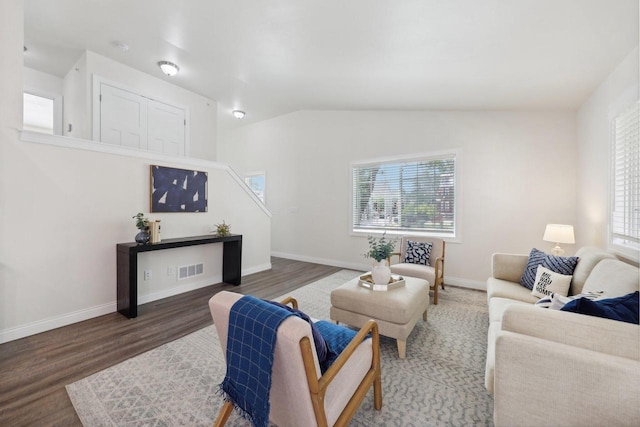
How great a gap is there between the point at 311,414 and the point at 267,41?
3.38 metres

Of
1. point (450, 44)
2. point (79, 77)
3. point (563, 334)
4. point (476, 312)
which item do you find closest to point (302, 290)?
point (476, 312)

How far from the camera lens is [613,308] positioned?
1.34 metres

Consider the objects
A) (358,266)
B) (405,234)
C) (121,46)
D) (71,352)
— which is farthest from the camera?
(358,266)

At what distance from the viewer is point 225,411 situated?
1.38m

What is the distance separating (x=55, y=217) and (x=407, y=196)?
492 centimetres

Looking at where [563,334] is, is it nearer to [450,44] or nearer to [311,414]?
[311,414]

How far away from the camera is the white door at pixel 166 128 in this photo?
4.62 metres

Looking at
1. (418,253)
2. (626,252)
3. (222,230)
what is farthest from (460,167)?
(222,230)

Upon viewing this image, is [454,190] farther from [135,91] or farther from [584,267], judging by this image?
[135,91]

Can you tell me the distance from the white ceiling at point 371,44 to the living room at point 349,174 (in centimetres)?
3

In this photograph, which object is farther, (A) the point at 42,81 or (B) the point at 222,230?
(A) the point at 42,81

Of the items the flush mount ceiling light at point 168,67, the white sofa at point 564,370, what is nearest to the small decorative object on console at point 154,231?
the flush mount ceiling light at point 168,67

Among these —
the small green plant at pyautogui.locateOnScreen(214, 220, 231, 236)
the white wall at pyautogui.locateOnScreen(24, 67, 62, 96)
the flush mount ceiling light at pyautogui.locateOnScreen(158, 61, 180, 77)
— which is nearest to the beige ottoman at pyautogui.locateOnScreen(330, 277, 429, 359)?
the small green plant at pyautogui.locateOnScreen(214, 220, 231, 236)

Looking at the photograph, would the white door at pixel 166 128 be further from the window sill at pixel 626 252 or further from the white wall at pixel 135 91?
the window sill at pixel 626 252
